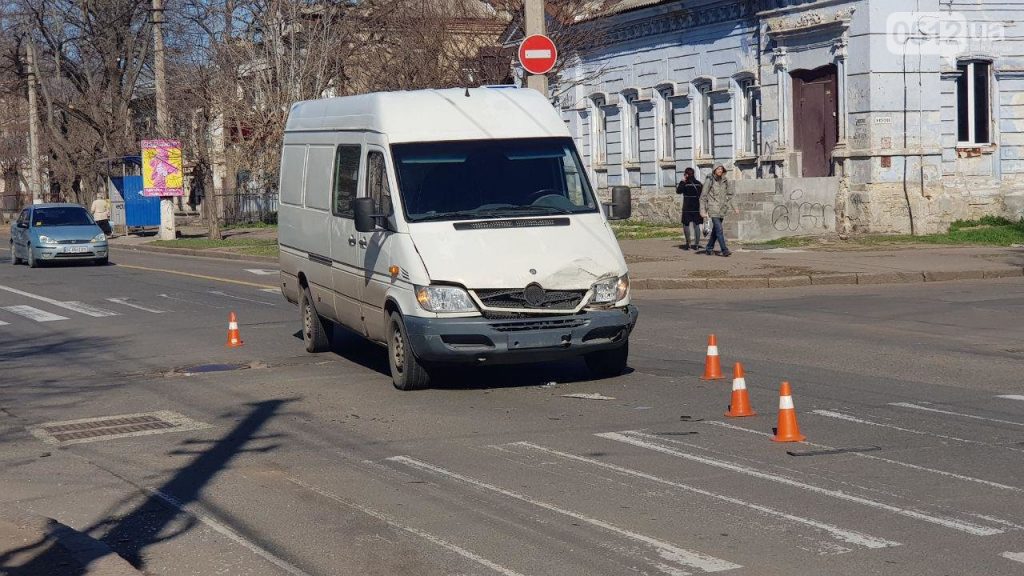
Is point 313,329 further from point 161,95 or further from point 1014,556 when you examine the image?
point 161,95

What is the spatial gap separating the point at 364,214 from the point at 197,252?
85.3 feet

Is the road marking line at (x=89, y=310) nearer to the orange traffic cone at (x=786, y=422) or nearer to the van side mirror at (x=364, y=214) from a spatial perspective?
the van side mirror at (x=364, y=214)

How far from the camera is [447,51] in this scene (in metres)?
31.6

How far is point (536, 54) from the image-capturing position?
65.3 feet

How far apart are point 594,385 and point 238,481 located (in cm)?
410

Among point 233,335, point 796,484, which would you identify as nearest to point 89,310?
point 233,335

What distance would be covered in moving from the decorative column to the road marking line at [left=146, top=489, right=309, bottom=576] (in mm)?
25006

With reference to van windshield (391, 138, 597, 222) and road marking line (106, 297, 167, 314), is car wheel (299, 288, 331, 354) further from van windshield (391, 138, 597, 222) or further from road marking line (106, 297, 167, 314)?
road marking line (106, 297, 167, 314)

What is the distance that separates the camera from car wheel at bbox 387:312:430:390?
11.1 m

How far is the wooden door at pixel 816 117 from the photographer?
2934cm

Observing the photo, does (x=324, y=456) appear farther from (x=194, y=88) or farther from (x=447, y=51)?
(x=194, y=88)

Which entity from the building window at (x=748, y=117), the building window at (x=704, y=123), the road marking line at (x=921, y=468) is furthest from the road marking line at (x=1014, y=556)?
the building window at (x=704, y=123)

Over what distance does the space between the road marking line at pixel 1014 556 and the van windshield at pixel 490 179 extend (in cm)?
610

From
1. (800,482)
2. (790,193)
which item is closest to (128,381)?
(800,482)
